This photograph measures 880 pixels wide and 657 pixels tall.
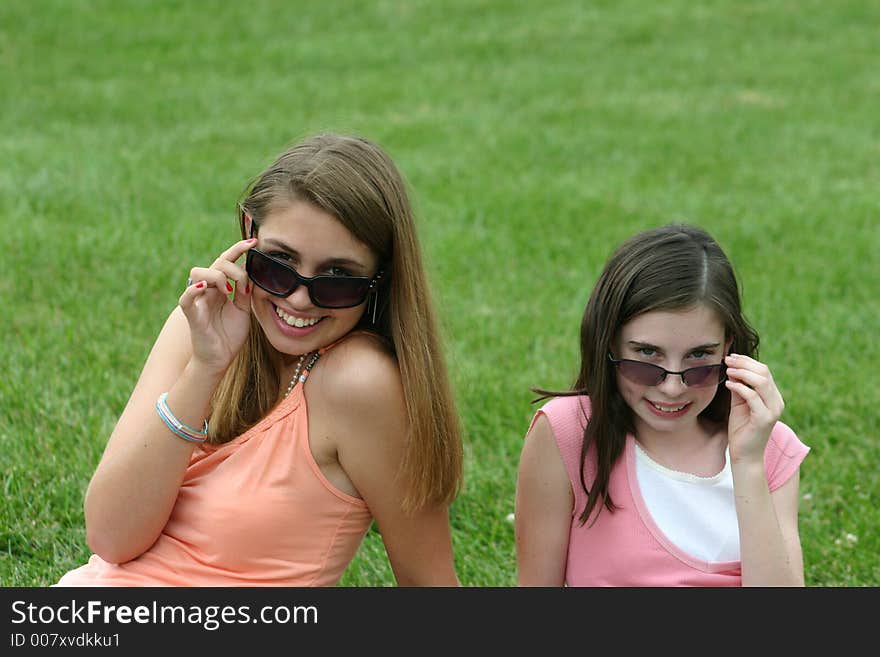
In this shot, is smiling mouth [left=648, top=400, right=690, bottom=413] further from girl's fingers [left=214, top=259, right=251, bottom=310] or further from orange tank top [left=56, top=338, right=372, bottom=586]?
girl's fingers [left=214, top=259, right=251, bottom=310]

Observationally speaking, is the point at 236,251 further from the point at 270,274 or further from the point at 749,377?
the point at 749,377

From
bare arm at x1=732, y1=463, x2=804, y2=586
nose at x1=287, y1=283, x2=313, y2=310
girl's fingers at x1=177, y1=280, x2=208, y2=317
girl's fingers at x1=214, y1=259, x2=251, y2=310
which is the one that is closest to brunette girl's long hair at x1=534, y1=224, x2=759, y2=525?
bare arm at x1=732, y1=463, x2=804, y2=586

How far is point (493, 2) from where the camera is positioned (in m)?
14.2

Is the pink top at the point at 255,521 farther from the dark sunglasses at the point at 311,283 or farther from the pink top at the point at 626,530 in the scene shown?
the pink top at the point at 626,530

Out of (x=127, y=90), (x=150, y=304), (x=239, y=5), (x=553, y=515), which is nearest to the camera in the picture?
(x=553, y=515)

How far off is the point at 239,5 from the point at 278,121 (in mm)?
4684

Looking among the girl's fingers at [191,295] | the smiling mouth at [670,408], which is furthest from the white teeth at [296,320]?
the smiling mouth at [670,408]

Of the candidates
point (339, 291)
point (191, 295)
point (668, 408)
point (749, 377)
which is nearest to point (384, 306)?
point (339, 291)

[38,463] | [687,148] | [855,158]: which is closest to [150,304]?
[38,463]

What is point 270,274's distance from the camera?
2881 mm

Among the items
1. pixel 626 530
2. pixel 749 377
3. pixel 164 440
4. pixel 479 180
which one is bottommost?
pixel 626 530

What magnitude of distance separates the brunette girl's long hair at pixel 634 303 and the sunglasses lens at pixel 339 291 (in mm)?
571

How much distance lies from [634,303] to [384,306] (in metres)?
0.61

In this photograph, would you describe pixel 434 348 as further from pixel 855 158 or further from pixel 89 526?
pixel 855 158
